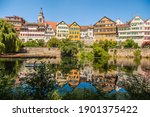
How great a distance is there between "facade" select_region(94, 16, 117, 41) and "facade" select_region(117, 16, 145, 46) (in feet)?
3.17

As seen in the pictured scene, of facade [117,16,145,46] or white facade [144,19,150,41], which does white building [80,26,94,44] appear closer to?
Result: facade [117,16,145,46]

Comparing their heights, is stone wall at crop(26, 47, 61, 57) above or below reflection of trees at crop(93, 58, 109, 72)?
above

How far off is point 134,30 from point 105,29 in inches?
161

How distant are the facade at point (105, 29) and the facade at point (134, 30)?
967 millimetres

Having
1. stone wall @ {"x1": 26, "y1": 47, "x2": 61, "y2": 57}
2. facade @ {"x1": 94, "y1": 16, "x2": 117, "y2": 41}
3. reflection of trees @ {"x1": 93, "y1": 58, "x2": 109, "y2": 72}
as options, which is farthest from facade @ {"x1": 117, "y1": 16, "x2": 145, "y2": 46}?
reflection of trees @ {"x1": 93, "y1": 58, "x2": 109, "y2": 72}

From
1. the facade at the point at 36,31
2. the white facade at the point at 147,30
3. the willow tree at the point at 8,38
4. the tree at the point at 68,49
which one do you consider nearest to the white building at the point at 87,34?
the facade at the point at 36,31

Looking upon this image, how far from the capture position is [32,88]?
12.7ft

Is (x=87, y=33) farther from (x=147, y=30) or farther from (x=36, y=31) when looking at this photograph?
(x=147, y=30)

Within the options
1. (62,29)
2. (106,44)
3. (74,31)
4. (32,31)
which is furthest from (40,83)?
(74,31)

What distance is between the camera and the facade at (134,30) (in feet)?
116

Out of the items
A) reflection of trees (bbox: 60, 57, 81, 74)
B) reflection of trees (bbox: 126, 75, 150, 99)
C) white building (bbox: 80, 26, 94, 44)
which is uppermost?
white building (bbox: 80, 26, 94, 44)

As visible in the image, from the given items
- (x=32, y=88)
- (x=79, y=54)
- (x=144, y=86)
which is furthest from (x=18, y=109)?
(x=79, y=54)

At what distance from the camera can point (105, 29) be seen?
3812cm

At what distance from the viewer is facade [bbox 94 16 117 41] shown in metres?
37.8
